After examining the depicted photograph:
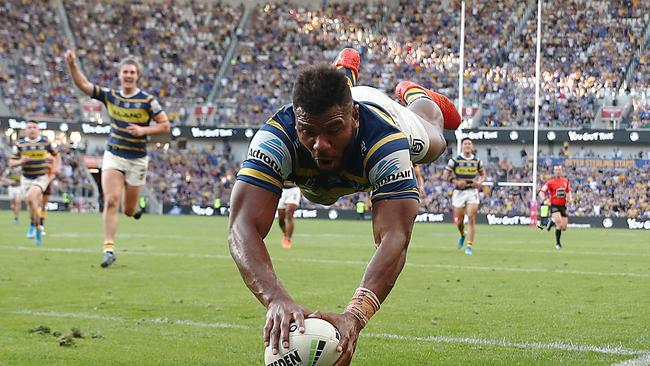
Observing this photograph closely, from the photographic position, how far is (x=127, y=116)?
12.2m

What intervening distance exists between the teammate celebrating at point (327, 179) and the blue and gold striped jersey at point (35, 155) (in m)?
15.6

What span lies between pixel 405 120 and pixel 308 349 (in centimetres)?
240

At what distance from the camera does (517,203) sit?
41.5 metres

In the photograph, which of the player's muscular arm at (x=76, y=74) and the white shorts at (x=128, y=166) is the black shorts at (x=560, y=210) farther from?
the player's muscular arm at (x=76, y=74)

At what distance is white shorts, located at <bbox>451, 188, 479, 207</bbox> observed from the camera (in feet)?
62.3

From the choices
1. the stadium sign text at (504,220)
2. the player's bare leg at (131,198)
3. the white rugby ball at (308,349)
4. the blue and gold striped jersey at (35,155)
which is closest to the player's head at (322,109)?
the white rugby ball at (308,349)

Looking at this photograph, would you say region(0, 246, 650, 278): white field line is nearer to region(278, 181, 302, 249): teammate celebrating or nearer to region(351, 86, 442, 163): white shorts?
region(278, 181, 302, 249): teammate celebrating

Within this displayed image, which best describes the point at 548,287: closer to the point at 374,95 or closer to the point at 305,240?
the point at 374,95

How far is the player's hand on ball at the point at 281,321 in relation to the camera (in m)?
3.72

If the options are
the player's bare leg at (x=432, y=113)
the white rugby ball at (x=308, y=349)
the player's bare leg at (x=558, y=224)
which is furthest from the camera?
the player's bare leg at (x=558, y=224)

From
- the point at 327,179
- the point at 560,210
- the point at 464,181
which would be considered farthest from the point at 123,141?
the point at 560,210

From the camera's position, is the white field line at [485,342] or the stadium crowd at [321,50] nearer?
the white field line at [485,342]

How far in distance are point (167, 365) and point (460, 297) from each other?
4390 mm

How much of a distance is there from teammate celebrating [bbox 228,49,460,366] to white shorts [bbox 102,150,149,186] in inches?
308
